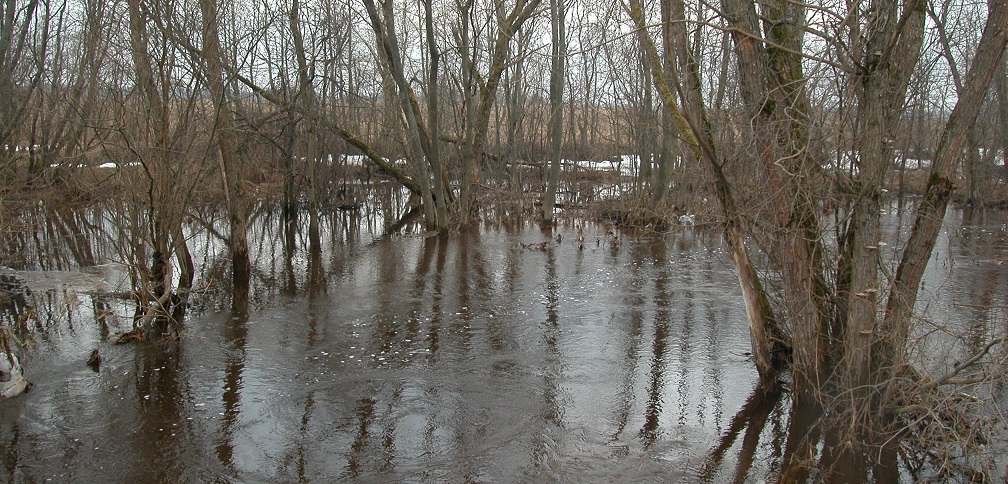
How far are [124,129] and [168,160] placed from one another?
0.55 meters

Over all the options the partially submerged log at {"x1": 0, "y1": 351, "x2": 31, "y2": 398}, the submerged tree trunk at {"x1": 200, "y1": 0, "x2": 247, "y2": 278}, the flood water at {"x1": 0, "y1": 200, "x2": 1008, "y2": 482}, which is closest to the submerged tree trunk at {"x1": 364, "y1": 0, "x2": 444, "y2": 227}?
the submerged tree trunk at {"x1": 200, "y1": 0, "x2": 247, "y2": 278}

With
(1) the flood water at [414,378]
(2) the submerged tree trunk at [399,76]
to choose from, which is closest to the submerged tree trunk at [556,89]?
(2) the submerged tree trunk at [399,76]

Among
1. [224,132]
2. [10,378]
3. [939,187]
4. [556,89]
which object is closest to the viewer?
[939,187]

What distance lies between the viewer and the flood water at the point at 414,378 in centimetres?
556

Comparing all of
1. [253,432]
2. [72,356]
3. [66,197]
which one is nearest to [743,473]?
[253,432]

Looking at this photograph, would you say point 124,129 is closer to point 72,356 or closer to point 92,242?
point 72,356

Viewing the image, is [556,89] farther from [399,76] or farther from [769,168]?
[769,168]

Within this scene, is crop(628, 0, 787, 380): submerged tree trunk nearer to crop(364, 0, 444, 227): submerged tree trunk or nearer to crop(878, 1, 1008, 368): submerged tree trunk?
crop(878, 1, 1008, 368): submerged tree trunk

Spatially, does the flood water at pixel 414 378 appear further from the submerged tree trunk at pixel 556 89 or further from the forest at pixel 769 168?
the submerged tree trunk at pixel 556 89

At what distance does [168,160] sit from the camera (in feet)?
27.5

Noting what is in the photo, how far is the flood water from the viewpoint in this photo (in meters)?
5.56

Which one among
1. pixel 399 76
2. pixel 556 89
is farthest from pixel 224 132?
pixel 556 89

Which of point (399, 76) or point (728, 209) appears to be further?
point (399, 76)

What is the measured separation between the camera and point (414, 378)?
7.34m
